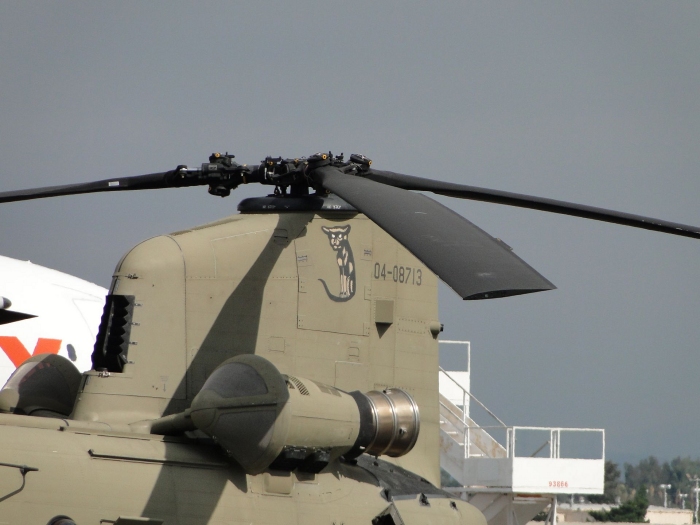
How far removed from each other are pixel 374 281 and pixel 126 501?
3759 millimetres

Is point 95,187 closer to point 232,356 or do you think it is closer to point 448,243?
point 232,356

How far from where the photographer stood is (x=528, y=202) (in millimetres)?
9297

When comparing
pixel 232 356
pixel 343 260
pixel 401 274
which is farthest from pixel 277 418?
pixel 401 274

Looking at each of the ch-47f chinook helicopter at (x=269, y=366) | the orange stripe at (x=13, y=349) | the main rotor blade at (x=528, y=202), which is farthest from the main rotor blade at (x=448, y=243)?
the orange stripe at (x=13, y=349)

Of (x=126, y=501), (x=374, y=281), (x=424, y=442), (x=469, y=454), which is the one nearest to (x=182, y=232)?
(x=374, y=281)

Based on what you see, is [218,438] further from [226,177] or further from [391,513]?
[226,177]

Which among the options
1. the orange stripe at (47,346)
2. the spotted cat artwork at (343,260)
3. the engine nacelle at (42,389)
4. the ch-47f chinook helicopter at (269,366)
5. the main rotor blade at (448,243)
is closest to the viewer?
the main rotor blade at (448,243)

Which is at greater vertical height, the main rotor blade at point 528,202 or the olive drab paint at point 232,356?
the main rotor blade at point 528,202

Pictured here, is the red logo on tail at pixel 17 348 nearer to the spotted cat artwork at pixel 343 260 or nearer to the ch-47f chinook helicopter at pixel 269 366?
the ch-47f chinook helicopter at pixel 269 366

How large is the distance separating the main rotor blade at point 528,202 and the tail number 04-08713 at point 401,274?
0.94 meters

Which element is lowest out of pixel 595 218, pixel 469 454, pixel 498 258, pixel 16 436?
pixel 469 454

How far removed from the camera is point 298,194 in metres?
9.49

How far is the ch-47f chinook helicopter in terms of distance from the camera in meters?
6.93

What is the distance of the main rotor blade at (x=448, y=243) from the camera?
6.09m
